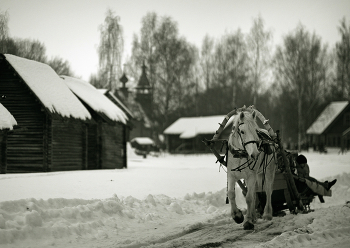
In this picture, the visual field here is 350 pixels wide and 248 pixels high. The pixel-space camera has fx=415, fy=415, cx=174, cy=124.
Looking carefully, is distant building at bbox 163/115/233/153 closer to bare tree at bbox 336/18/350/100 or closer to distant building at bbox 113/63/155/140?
distant building at bbox 113/63/155/140

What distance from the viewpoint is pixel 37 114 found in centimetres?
1560

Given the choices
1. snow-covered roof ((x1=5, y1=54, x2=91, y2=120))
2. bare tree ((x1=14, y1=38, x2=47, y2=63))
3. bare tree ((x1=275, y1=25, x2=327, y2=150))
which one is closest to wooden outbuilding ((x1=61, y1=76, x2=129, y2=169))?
snow-covered roof ((x1=5, y1=54, x2=91, y2=120))

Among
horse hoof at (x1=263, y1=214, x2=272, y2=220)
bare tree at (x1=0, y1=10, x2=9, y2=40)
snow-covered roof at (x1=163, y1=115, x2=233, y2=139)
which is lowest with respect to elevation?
horse hoof at (x1=263, y1=214, x2=272, y2=220)

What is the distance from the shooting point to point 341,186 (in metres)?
12.1

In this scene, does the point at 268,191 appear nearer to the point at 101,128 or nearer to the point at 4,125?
the point at 4,125

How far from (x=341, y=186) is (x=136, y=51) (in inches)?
1019

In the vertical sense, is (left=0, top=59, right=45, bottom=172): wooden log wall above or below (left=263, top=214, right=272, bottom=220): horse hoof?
above

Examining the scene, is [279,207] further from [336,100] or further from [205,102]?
[205,102]

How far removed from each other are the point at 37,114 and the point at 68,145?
2.04m

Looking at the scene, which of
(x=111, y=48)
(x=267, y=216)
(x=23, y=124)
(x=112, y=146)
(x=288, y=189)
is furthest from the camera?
(x=111, y=48)

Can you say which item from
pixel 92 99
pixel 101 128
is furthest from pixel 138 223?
pixel 101 128

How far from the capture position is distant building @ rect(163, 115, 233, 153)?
42.2m

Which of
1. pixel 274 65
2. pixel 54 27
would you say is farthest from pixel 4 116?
pixel 274 65

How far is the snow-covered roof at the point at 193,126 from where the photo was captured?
41.9 metres
